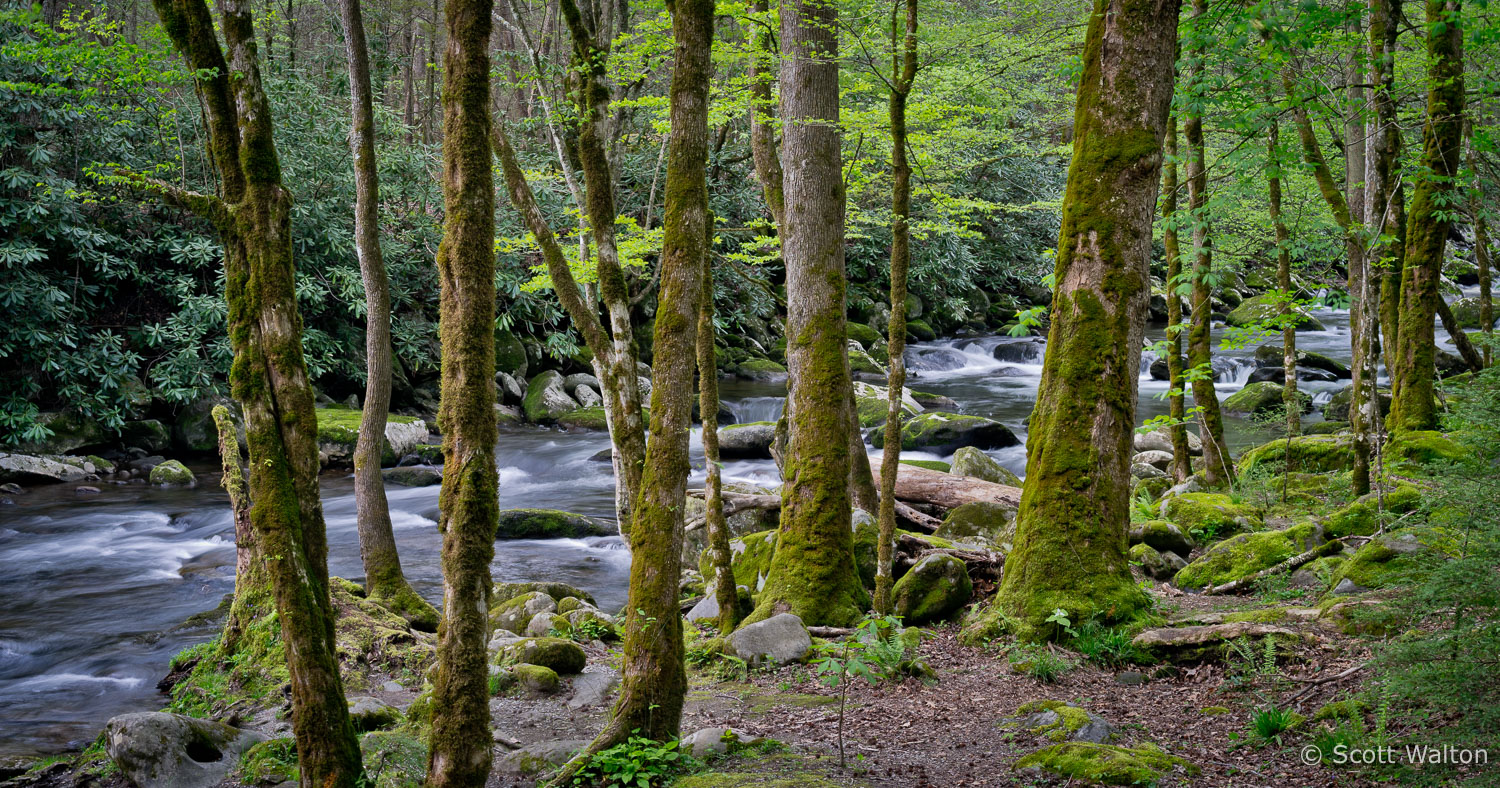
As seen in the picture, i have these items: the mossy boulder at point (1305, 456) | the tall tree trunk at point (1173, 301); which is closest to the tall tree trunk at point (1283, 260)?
the mossy boulder at point (1305, 456)

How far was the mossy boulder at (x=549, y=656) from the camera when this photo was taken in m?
6.31

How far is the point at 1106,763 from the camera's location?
11.3 feet

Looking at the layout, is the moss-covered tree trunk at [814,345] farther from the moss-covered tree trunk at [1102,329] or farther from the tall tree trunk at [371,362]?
the tall tree trunk at [371,362]

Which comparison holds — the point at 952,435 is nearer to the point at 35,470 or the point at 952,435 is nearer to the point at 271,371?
the point at 271,371

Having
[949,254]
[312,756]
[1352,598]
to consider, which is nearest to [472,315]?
[312,756]

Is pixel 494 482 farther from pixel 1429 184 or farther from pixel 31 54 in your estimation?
pixel 1429 184

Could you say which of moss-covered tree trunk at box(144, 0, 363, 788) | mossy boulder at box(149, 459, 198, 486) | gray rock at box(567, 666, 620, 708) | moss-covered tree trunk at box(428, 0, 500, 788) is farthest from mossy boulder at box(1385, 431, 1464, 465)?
mossy boulder at box(149, 459, 198, 486)

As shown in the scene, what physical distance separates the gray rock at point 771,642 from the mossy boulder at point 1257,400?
1355cm

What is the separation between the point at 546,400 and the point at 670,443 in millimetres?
16528

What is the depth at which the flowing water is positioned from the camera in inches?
289

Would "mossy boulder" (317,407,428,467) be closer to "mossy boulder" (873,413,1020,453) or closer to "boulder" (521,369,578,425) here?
"boulder" (521,369,578,425)

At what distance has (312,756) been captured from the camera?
3660mm

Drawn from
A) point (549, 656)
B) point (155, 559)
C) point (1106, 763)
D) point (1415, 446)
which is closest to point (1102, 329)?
point (1106, 763)

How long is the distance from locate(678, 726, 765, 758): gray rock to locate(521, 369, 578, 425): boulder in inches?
627
